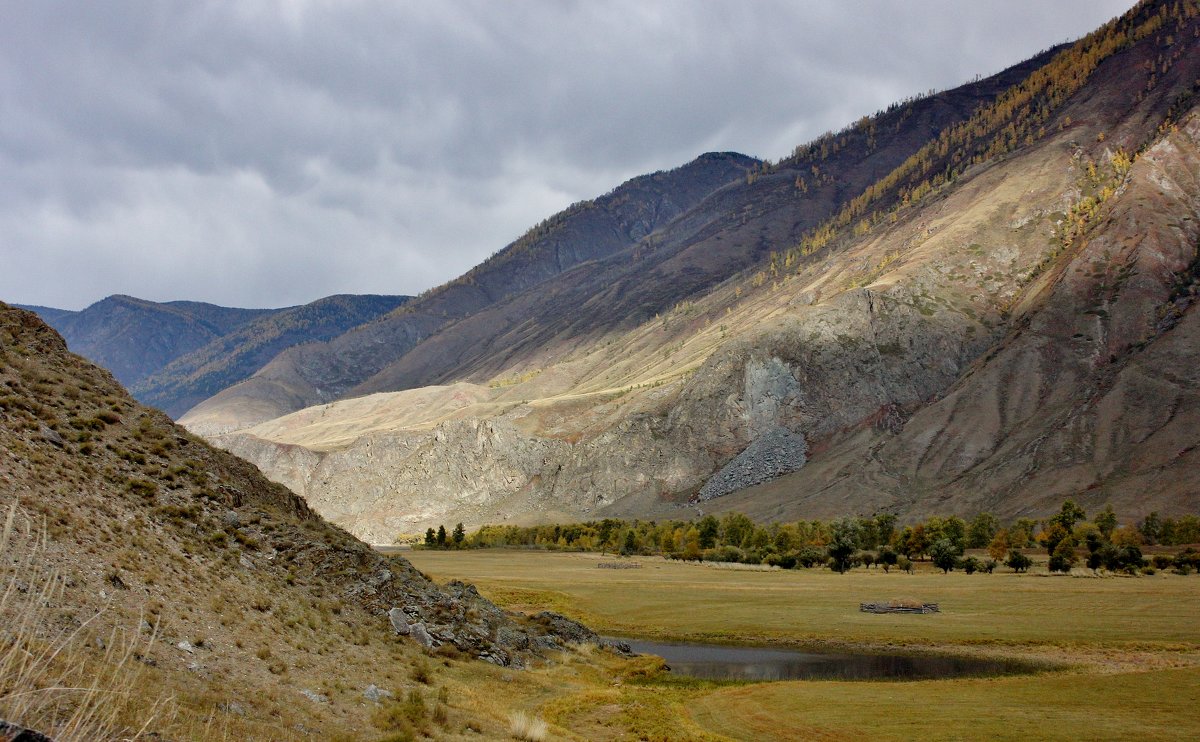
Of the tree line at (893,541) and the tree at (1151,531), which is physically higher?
the tree at (1151,531)

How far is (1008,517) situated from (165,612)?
14683 centimetres

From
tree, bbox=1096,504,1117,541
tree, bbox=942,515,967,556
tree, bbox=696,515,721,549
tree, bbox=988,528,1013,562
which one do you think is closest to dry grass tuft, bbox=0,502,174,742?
tree, bbox=988,528,1013,562

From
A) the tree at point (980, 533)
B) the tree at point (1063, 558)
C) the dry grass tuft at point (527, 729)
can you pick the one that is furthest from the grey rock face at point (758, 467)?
the dry grass tuft at point (527, 729)

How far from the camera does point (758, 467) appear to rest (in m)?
194

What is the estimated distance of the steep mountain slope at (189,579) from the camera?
16.0 metres

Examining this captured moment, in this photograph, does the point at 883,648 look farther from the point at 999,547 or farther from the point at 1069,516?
the point at 1069,516

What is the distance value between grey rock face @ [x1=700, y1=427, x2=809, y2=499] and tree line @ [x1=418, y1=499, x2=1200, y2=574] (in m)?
30.1

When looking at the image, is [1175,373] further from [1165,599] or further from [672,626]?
[672,626]

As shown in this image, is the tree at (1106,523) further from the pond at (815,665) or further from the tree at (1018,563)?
the pond at (815,665)

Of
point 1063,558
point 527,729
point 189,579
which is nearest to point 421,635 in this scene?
point 527,729

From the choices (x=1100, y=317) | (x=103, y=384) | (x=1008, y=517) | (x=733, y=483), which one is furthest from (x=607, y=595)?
(x=1100, y=317)

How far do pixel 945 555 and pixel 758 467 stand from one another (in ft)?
327

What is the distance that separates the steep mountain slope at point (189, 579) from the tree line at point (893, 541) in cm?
7837

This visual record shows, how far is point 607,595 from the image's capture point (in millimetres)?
78438
